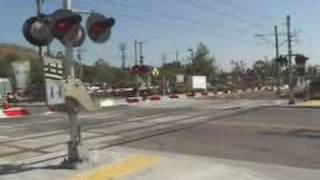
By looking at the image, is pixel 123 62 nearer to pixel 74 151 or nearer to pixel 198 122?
pixel 198 122

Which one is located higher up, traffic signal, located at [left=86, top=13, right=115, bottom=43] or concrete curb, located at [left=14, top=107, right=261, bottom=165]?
traffic signal, located at [left=86, top=13, right=115, bottom=43]

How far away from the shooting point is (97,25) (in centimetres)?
1209

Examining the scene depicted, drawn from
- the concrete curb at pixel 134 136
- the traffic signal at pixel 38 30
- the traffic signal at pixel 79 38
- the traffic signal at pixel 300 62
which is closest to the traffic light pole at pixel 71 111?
the traffic signal at pixel 79 38

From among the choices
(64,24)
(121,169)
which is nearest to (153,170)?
(121,169)

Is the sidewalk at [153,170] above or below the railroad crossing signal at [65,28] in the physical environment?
below

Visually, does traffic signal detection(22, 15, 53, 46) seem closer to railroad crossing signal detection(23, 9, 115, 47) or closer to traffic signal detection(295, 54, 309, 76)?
railroad crossing signal detection(23, 9, 115, 47)

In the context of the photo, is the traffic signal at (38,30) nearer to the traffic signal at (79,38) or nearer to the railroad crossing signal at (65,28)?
the railroad crossing signal at (65,28)

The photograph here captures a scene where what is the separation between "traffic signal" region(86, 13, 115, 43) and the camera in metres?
12.1

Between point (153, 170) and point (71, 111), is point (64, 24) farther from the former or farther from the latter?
point (153, 170)

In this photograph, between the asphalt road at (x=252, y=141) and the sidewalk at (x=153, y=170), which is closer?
the sidewalk at (x=153, y=170)

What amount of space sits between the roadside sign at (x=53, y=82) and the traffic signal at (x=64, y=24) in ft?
1.67

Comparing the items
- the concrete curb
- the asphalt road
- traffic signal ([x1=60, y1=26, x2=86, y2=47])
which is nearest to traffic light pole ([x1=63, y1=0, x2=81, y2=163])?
traffic signal ([x1=60, y1=26, x2=86, y2=47])

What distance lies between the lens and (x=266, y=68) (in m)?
136

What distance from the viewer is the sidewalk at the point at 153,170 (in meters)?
11.2
